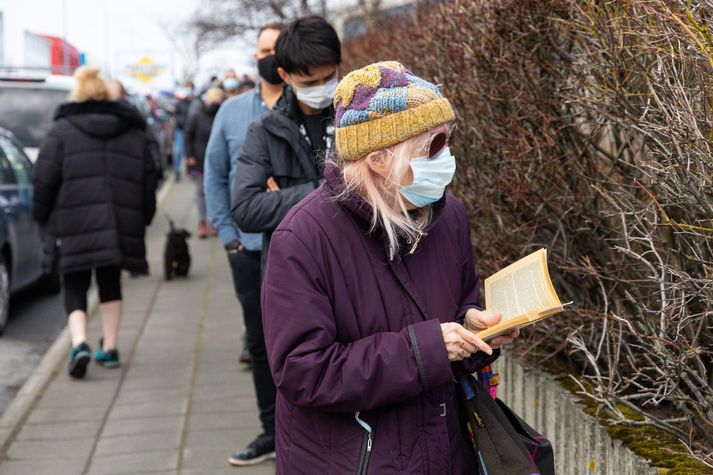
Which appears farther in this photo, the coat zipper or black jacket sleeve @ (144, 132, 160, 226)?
black jacket sleeve @ (144, 132, 160, 226)

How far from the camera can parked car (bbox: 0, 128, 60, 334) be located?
9.30 m

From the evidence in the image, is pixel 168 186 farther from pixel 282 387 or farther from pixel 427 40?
pixel 282 387

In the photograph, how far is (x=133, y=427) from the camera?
6.20 m

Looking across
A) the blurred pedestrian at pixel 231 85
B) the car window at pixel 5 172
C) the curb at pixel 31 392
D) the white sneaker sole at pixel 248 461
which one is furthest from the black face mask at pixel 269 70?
the blurred pedestrian at pixel 231 85

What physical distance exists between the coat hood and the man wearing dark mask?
5.71 feet

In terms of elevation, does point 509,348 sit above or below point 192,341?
above

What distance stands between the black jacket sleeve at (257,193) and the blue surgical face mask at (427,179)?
1814 mm

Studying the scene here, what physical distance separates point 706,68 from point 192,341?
19.7 feet

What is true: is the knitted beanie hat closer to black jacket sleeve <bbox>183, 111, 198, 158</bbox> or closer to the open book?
the open book

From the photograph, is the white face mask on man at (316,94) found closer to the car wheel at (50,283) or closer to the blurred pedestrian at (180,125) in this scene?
the car wheel at (50,283)

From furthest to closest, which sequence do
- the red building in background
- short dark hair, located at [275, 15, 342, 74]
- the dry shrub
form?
the red building in background → short dark hair, located at [275, 15, 342, 74] → the dry shrub

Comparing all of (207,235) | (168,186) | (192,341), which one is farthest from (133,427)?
(168,186)

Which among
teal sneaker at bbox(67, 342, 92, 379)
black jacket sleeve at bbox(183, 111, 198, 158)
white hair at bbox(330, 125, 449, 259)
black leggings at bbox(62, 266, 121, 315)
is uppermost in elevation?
white hair at bbox(330, 125, 449, 259)

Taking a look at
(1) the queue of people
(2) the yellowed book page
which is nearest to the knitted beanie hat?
(1) the queue of people
